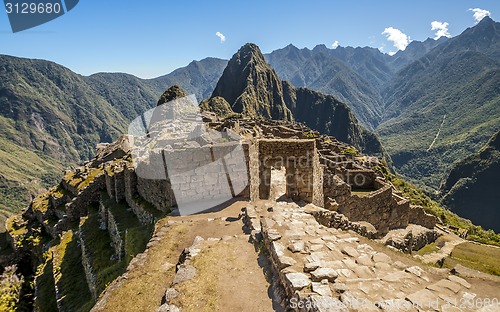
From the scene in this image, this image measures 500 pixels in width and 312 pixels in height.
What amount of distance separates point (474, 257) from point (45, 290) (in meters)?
30.7

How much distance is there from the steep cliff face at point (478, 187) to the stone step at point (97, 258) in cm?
14140

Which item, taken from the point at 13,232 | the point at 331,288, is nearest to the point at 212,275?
the point at 331,288

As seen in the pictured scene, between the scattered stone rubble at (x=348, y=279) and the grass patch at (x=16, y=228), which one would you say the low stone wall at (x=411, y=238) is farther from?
the grass patch at (x=16, y=228)

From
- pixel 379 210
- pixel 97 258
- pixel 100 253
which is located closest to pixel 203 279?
pixel 97 258

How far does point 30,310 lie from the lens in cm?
1931

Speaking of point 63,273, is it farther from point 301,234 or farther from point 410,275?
point 410,275

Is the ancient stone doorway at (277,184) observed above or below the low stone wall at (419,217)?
above

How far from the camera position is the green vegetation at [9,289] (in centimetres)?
2008

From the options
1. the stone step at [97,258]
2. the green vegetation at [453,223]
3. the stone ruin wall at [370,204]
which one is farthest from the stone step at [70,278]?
the green vegetation at [453,223]

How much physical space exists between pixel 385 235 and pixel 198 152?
1826 centimetres

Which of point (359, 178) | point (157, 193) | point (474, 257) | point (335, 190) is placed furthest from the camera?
point (359, 178)

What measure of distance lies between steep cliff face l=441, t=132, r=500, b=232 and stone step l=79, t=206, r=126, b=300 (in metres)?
141

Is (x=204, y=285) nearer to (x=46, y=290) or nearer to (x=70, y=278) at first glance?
(x=70, y=278)

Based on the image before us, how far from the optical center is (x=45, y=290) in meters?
18.0
